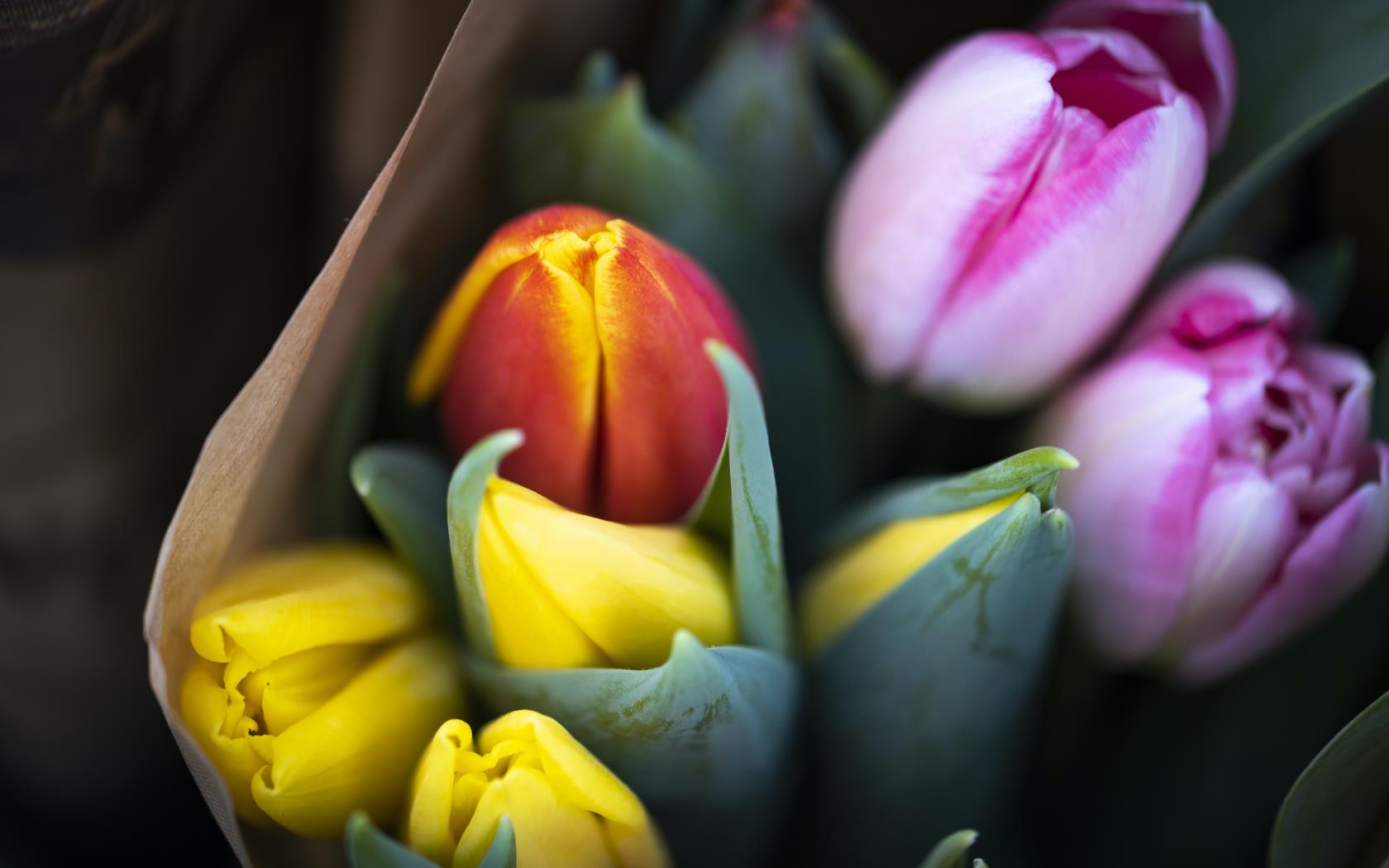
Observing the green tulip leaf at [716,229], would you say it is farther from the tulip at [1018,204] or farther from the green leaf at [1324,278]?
the green leaf at [1324,278]

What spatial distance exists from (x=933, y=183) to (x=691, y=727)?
142 mm

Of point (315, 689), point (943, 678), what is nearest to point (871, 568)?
point (943, 678)

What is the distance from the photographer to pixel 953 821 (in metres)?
0.33

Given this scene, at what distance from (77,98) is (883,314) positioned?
0.67 feet

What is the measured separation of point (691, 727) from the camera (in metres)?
0.27

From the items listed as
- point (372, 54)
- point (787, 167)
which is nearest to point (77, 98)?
point (372, 54)

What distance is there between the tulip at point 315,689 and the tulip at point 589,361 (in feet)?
0.15

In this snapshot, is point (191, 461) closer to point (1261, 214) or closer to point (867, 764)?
point (867, 764)

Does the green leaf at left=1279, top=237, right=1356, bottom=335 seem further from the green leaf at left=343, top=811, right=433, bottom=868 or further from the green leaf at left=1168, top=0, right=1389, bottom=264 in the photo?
the green leaf at left=343, top=811, right=433, bottom=868

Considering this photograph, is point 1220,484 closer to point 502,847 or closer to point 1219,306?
point 1219,306

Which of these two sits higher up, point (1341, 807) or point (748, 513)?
point (748, 513)

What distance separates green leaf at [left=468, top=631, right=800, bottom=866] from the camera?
0.85ft

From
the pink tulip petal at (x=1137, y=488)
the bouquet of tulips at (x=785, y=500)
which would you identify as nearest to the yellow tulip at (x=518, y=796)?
the bouquet of tulips at (x=785, y=500)

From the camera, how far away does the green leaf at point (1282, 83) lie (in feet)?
1.11
